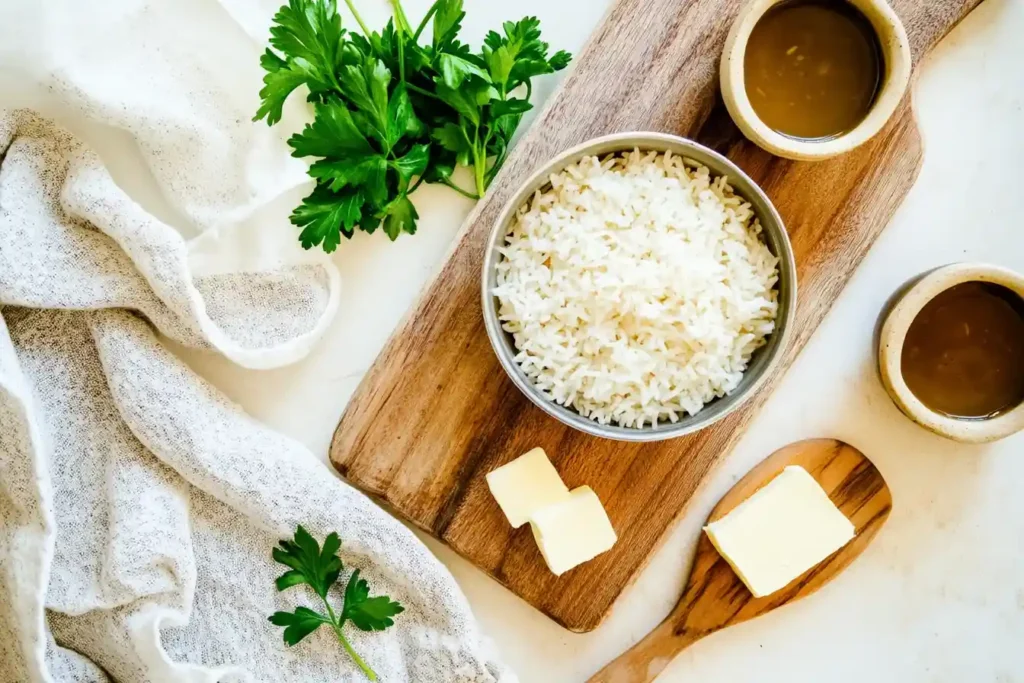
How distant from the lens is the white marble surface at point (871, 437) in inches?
52.1

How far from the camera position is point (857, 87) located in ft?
3.88

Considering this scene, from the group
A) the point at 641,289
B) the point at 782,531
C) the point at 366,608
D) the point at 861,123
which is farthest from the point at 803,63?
the point at 366,608

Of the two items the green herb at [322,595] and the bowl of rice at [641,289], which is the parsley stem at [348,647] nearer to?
the green herb at [322,595]

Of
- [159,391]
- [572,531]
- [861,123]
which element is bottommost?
[159,391]

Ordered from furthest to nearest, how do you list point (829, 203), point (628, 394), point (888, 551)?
1. point (888, 551)
2. point (829, 203)
3. point (628, 394)

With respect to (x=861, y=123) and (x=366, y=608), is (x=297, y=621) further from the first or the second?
(x=861, y=123)

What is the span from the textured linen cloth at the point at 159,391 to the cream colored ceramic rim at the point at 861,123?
2.15ft

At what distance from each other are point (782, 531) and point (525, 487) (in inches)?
15.5

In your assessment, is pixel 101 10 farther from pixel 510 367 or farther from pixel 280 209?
pixel 510 367

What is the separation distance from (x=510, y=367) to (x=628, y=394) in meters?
0.17

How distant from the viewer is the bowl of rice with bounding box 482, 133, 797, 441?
110 centimetres

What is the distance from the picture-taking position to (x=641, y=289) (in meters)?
1.09

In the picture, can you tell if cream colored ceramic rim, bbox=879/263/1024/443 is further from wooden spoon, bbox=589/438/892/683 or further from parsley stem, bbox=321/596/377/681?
parsley stem, bbox=321/596/377/681

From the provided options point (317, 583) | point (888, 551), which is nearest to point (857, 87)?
point (888, 551)
